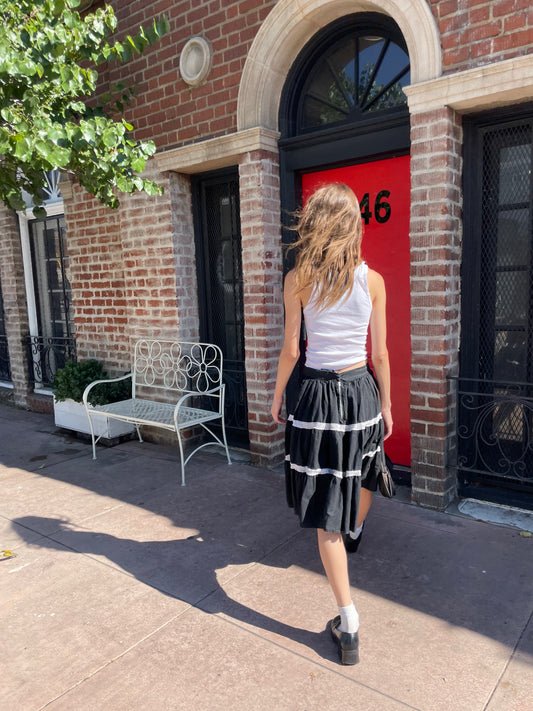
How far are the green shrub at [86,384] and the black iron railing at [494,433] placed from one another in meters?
3.23

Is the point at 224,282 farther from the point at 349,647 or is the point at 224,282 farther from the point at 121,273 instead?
the point at 349,647

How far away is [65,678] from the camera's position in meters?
2.27

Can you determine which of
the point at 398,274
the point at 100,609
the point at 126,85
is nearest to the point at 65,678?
the point at 100,609

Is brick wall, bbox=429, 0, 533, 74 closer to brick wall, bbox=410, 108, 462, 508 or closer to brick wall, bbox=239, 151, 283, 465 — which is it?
brick wall, bbox=410, 108, 462, 508

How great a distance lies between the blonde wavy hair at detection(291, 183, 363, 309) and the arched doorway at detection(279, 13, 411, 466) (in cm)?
177

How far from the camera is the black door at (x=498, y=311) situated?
340cm

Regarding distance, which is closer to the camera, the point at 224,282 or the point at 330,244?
the point at 330,244


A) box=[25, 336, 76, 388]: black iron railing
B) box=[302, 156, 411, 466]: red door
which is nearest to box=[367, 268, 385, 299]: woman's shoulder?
box=[302, 156, 411, 466]: red door

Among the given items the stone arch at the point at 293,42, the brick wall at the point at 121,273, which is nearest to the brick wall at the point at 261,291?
the stone arch at the point at 293,42

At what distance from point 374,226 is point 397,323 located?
0.74 m

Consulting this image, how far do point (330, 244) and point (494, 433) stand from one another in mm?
2127

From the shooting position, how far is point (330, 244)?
7.27 feet

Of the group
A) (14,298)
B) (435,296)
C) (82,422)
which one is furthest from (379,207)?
(14,298)

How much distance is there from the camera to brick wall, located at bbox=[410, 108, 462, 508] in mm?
3316
